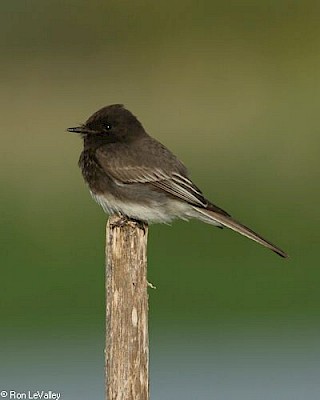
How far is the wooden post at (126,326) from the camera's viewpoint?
26.7ft

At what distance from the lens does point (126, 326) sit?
8250 mm

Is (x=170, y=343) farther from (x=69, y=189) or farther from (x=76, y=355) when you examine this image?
(x=69, y=189)

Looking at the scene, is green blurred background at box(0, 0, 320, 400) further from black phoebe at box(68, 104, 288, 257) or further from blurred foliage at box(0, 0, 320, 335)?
black phoebe at box(68, 104, 288, 257)

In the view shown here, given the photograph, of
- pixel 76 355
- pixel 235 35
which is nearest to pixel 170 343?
pixel 76 355

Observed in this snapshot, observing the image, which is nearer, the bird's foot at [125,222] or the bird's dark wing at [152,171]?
the bird's foot at [125,222]

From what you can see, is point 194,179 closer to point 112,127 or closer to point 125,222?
point 112,127

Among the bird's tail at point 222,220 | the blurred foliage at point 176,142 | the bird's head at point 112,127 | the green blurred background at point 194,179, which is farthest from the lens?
the blurred foliage at point 176,142

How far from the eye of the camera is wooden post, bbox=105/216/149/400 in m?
8.15

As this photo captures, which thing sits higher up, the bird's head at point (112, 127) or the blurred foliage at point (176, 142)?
the blurred foliage at point (176, 142)

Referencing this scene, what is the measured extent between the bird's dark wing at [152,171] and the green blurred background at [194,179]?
2.91 metres

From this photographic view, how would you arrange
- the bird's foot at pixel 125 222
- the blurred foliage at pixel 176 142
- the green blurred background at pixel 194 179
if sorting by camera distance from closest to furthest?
the bird's foot at pixel 125 222
the green blurred background at pixel 194 179
the blurred foliage at pixel 176 142

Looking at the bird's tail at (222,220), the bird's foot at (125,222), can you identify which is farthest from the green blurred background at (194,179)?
the bird's foot at (125,222)

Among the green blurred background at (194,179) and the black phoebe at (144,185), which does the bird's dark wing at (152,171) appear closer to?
the black phoebe at (144,185)

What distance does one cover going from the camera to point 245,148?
19.5 m
